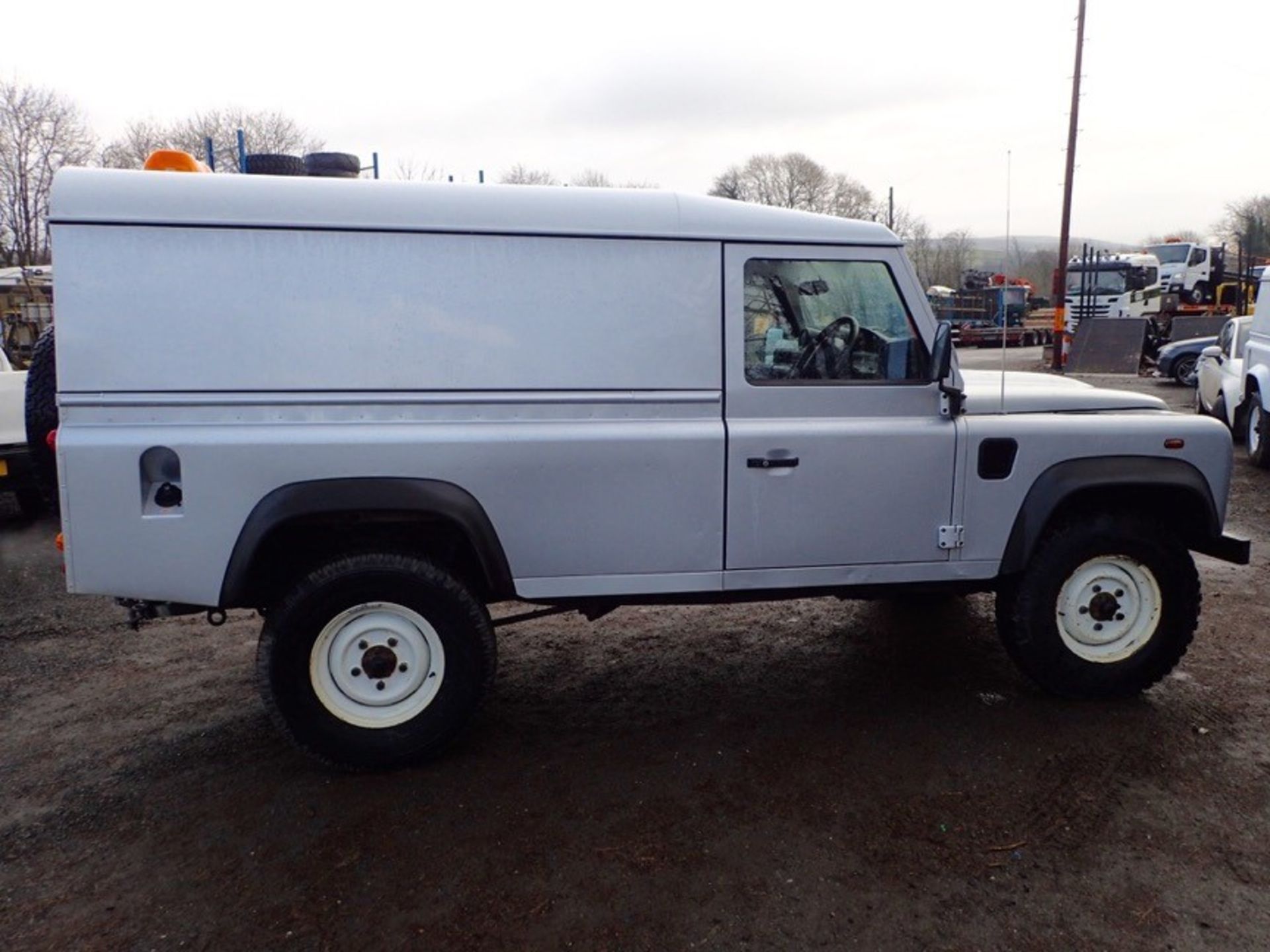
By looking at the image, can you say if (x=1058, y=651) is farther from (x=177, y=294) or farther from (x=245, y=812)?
(x=177, y=294)

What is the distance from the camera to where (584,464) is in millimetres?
3770

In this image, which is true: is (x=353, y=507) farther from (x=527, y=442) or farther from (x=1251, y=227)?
(x=1251, y=227)

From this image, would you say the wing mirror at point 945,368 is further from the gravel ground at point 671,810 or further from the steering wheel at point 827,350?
the gravel ground at point 671,810

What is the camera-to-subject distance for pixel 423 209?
11.9 ft

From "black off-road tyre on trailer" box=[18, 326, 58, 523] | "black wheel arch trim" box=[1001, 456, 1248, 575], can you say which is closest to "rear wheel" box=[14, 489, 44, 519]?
"black off-road tyre on trailer" box=[18, 326, 58, 523]

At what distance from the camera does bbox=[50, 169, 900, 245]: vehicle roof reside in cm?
344

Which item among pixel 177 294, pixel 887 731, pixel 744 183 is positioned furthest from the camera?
pixel 744 183

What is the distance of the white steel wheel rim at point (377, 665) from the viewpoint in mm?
3768

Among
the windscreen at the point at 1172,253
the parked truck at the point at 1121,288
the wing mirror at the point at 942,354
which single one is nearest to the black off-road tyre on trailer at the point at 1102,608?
the wing mirror at the point at 942,354

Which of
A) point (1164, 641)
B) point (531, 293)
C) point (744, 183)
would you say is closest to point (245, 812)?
point (531, 293)

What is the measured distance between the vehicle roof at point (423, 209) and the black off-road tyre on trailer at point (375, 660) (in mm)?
1337

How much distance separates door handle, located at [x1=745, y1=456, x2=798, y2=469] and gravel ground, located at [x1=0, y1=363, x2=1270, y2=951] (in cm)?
119

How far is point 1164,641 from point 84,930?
4.39m

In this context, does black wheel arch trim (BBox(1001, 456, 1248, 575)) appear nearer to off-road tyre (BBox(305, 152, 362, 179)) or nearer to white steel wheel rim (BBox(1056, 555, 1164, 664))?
white steel wheel rim (BBox(1056, 555, 1164, 664))
